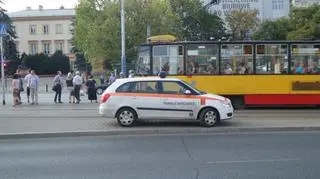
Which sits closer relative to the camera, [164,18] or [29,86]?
[29,86]

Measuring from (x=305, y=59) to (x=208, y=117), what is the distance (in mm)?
8092

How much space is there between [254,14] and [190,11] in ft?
36.3

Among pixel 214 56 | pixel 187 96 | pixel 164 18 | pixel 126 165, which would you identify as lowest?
pixel 126 165

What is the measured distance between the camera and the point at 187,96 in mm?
15672

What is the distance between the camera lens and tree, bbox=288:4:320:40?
204 feet

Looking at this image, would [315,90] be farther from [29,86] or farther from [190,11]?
[190,11]

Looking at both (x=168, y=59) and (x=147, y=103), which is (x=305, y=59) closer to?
(x=168, y=59)

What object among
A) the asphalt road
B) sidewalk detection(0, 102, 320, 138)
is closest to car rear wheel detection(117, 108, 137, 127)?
sidewalk detection(0, 102, 320, 138)

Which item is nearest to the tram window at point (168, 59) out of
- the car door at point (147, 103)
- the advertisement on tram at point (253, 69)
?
the advertisement on tram at point (253, 69)

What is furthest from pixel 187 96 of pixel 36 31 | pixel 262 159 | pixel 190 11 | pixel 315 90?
pixel 36 31

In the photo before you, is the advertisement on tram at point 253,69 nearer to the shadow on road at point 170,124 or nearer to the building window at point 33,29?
the shadow on road at point 170,124

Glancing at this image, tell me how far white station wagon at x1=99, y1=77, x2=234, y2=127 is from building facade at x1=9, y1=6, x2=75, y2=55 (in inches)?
4464

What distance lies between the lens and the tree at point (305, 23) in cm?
6219

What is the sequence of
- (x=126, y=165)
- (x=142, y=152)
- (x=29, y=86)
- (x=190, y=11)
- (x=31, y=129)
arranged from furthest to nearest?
1. (x=190, y=11)
2. (x=29, y=86)
3. (x=31, y=129)
4. (x=142, y=152)
5. (x=126, y=165)
